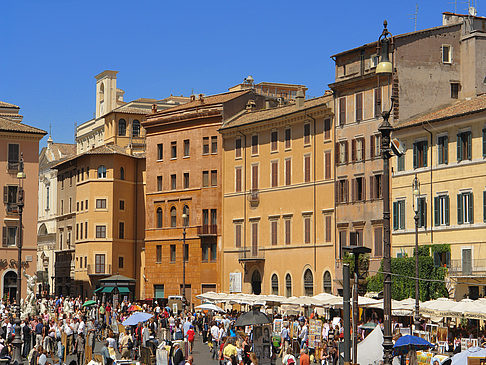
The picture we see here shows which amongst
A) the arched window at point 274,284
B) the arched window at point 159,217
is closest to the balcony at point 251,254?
the arched window at point 274,284

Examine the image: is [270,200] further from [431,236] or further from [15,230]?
[15,230]

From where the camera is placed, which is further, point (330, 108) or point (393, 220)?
point (330, 108)

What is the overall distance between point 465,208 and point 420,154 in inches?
203

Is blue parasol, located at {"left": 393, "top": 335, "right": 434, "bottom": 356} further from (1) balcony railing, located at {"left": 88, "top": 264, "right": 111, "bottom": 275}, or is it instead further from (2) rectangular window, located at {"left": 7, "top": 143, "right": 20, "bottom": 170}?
(1) balcony railing, located at {"left": 88, "top": 264, "right": 111, "bottom": 275}

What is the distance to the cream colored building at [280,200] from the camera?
214ft

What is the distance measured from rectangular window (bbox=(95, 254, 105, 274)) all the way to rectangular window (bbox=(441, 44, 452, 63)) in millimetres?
37494

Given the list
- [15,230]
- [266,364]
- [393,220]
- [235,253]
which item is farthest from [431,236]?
[15,230]

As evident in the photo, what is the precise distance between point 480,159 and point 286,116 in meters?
18.7

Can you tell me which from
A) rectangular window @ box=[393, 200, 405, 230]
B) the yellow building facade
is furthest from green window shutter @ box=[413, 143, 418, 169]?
rectangular window @ box=[393, 200, 405, 230]

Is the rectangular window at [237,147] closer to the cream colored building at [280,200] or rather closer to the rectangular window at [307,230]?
the cream colored building at [280,200]

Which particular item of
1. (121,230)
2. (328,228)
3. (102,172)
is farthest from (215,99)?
(328,228)

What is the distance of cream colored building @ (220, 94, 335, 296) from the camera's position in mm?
65188

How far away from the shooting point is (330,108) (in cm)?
6475

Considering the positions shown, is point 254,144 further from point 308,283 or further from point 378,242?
point 378,242
